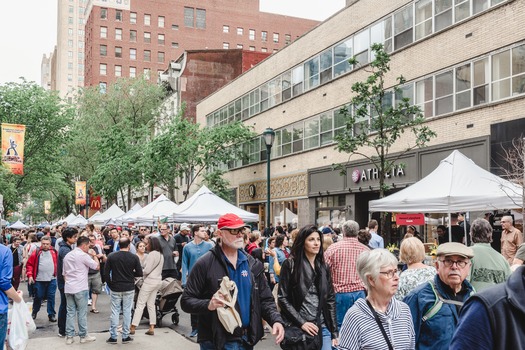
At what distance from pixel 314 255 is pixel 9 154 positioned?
28.2 m

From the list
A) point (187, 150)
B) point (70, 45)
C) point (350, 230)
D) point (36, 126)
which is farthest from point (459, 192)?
point (70, 45)

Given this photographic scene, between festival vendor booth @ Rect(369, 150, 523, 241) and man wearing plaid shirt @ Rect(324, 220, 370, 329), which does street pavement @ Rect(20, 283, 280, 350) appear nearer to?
man wearing plaid shirt @ Rect(324, 220, 370, 329)

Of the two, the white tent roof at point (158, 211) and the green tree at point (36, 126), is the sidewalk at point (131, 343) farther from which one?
the green tree at point (36, 126)

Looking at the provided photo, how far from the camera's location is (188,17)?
90.2 metres

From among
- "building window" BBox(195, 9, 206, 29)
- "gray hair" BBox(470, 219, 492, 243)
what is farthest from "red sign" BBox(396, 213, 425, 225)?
"building window" BBox(195, 9, 206, 29)

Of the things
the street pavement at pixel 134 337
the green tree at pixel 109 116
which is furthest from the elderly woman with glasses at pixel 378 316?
the green tree at pixel 109 116

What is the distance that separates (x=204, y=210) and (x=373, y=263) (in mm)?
15295

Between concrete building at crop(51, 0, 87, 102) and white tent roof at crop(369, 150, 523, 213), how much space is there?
14686 cm

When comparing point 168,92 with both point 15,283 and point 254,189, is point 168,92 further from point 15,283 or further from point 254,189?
point 15,283

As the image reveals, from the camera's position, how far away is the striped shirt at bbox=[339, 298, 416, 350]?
3.75 meters

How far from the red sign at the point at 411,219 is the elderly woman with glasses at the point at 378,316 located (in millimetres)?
15496

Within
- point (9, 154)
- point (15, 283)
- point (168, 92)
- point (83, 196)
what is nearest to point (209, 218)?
point (15, 283)

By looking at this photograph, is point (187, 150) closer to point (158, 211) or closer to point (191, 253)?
point (158, 211)

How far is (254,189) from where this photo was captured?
38.9 metres
